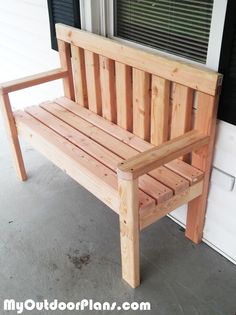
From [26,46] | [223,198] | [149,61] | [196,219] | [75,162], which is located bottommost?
[196,219]

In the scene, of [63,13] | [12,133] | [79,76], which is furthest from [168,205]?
[63,13]

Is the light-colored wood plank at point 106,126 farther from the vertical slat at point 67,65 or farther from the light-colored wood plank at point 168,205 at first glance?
the light-colored wood plank at point 168,205

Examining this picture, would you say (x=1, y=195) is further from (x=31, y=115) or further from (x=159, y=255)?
(x=159, y=255)

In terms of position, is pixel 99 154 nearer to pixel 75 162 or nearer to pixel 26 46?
pixel 75 162

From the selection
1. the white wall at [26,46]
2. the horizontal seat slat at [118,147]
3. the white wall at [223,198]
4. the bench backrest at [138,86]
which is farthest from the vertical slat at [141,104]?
the white wall at [26,46]

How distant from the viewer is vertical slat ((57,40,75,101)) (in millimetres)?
Result: 2211

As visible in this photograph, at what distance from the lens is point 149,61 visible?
5.47 ft

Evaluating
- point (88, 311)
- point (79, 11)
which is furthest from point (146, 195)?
point (79, 11)

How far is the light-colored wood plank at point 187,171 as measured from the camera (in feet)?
5.31

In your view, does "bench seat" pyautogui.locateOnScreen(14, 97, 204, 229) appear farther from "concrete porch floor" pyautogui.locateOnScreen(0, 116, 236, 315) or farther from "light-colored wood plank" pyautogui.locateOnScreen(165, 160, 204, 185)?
"concrete porch floor" pyautogui.locateOnScreen(0, 116, 236, 315)

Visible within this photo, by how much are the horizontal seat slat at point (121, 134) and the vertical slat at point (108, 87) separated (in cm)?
5

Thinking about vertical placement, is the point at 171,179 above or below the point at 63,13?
below

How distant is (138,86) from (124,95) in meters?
0.12

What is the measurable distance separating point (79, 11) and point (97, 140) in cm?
75
